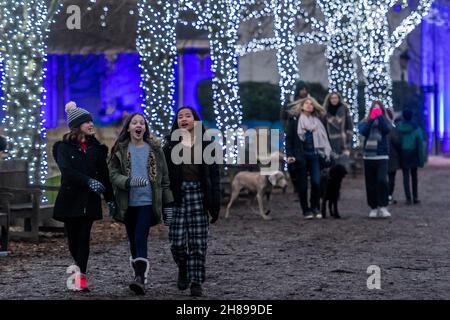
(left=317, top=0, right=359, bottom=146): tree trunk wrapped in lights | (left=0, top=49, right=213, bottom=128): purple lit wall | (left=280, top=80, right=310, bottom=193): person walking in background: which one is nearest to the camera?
(left=280, top=80, right=310, bottom=193): person walking in background

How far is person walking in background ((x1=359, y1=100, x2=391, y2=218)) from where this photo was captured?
1831cm

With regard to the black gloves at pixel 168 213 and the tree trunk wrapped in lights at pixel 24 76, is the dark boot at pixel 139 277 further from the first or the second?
the tree trunk wrapped in lights at pixel 24 76

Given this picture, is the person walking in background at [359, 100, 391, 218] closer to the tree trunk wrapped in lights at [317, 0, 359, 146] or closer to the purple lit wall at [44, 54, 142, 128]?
the tree trunk wrapped in lights at [317, 0, 359, 146]

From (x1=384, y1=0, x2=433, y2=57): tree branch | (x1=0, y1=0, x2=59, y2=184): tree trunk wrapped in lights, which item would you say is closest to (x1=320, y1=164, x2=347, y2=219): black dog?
(x1=0, y1=0, x2=59, y2=184): tree trunk wrapped in lights

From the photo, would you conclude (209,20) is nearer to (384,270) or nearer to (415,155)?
(415,155)

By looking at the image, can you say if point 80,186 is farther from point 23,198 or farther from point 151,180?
point 23,198

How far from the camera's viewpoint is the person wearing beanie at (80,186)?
34.1 feet

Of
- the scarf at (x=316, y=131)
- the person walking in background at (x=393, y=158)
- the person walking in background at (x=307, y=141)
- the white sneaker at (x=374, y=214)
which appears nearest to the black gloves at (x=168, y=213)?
the person walking in background at (x=307, y=141)

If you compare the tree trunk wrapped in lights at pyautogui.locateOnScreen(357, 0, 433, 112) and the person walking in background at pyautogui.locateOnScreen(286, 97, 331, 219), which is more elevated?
the tree trunk wrapped in lights at pyautogui.locateOnScreen(357, 0, 433, 112)

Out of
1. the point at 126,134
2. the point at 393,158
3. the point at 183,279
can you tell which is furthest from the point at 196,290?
the point at 393,158

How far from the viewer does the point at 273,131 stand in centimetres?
2722

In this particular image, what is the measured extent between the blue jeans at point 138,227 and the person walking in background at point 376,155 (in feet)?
28.1

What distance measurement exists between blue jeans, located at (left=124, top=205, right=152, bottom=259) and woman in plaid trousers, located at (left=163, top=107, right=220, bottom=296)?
238 mm
